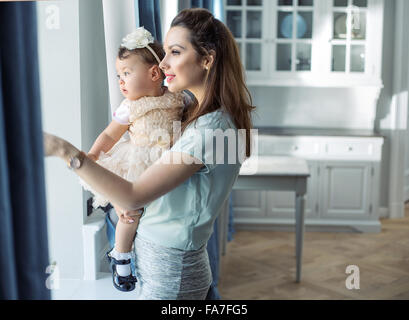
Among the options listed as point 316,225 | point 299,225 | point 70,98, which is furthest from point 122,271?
point 316,225

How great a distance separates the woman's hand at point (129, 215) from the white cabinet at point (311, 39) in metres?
2.52

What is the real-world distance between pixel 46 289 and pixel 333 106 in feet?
9.95

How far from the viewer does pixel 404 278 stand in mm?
2395

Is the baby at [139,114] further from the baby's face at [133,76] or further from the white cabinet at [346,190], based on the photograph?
the white cabinet at [346,190]

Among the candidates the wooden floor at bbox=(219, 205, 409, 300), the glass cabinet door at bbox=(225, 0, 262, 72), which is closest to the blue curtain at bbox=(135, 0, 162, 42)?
the wooden floor at bbox=(219, 205, 409, 300)

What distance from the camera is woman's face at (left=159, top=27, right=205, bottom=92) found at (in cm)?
85

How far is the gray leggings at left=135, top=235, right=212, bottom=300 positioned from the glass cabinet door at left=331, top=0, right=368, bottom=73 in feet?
8.66

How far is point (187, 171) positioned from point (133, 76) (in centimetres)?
20

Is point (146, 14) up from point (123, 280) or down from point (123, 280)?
up

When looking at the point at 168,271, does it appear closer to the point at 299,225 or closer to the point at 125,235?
the point at 125,235

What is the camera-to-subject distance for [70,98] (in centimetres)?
142

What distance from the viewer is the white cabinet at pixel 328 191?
321cm

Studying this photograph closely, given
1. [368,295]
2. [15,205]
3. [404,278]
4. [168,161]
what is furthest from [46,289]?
[404,278]

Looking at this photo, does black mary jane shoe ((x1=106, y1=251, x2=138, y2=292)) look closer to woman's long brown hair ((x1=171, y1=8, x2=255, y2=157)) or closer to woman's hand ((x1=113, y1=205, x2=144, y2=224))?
woman's hand ((x1=113, y1=205, x2=144, y2=224))
